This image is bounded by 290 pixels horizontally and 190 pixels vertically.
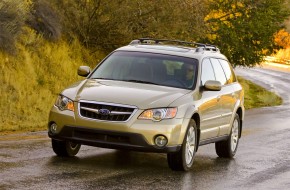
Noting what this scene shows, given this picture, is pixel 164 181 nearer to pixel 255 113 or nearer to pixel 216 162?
pixel 216 162

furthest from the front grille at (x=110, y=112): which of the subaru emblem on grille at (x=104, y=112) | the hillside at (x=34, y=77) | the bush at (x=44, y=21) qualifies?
the bush at (x=44, y=21)

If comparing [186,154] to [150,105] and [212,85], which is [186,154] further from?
[212,85]

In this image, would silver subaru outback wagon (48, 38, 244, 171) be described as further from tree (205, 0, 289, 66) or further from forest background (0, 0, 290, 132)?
tree (205, 0, 289, 66)

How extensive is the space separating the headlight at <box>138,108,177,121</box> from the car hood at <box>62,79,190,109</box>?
0.21 feet

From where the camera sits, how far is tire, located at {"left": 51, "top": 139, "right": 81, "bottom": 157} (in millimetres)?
11992

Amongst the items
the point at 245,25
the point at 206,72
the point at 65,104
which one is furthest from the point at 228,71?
the point at 245,25

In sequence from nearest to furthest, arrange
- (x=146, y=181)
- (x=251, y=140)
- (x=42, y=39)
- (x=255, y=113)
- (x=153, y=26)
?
1. (x=146, y=181)
2. (x=251, y=140)
3. (x=42, y=39)
4. (x=153, y=26)
5. (x=255, y=113)

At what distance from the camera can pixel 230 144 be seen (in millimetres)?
14203

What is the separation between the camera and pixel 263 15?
124 feet

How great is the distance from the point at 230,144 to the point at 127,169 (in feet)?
10.5

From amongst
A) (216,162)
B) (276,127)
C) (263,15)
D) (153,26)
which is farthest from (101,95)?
(263,15)

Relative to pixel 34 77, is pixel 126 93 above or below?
above

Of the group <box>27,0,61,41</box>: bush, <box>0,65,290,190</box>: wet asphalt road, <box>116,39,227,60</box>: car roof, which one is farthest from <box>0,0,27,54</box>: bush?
<box>116,39,227,60</box>: car roof

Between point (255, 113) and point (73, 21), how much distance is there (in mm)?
6786
